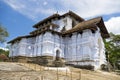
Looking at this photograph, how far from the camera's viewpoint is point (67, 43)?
113 feet

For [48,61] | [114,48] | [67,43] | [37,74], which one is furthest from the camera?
[114,48]

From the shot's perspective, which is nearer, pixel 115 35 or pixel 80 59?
pixel 80 59

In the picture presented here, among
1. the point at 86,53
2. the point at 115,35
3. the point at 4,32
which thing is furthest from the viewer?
the point at 115,35

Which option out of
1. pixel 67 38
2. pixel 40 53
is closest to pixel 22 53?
pixel 40 53

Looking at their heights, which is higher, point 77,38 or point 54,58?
point 77,38

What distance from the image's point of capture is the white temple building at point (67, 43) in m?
30.2

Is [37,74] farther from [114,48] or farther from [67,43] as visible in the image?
[114,48]

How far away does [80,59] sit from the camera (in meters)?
30.9

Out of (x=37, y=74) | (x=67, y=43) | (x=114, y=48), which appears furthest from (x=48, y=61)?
(x=114, y=48)

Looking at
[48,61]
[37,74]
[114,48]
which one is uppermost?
[114,48]

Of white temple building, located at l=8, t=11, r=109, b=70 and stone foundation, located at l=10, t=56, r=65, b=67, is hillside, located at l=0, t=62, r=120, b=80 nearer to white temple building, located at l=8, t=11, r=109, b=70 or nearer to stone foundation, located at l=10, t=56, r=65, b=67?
stone foundation, located at l=10, t=56, r=65, b=67

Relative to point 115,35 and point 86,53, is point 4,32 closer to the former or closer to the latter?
point 86,53

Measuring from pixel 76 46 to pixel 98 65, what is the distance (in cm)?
554

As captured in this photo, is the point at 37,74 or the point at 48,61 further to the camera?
the point at 48,61
